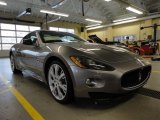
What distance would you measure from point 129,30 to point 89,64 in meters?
15.9

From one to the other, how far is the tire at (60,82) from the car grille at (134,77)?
0.70 m

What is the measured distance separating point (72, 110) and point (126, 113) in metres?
0.70

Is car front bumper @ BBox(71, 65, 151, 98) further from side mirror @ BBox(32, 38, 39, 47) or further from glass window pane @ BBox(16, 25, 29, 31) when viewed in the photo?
glass window pane @ BBox(16, 25, 29, 31)

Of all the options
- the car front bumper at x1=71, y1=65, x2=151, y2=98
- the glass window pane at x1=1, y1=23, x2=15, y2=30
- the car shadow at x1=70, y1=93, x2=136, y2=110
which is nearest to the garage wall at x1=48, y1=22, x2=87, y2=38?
the glass window pane at x1=1, y1=23, x2=15, y2=30

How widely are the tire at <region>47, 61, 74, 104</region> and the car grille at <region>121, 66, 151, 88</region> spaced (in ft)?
2.29

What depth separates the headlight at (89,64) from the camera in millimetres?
1800

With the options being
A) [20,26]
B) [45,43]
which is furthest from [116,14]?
[45,43]

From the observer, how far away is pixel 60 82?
7.18 feet

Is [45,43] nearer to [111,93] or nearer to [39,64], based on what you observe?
[39,64]

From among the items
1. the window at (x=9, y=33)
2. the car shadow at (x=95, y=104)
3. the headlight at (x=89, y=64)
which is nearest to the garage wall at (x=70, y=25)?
the window at (x=9, y=33)

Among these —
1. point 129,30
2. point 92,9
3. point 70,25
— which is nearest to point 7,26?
point 70,25

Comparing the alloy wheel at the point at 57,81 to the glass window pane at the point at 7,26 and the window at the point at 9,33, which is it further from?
the glass window pane at the point at 7,26

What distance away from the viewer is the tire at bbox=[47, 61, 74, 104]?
2.00 meters

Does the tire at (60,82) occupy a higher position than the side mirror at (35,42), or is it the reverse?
the side mirror at (35,42)
